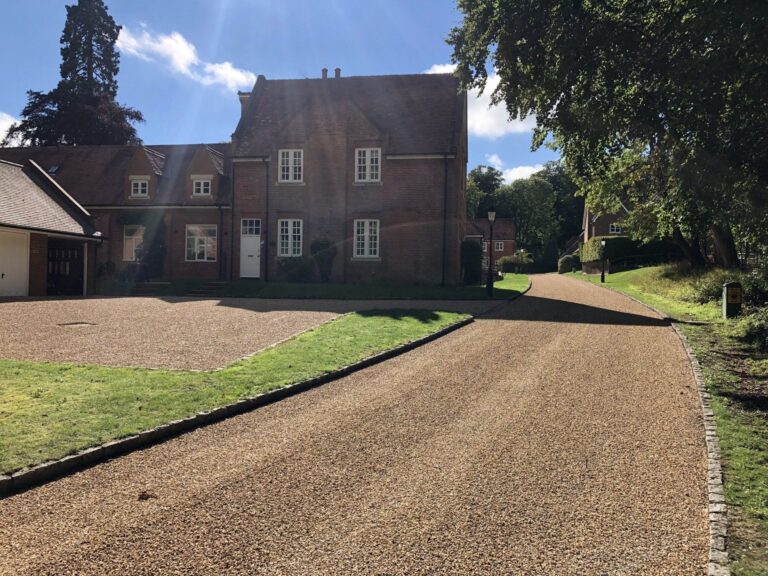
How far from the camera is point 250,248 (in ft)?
104

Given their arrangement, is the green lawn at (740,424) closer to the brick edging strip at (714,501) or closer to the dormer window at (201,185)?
the brick edging strip at (714,501)

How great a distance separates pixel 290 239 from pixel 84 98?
3235cm

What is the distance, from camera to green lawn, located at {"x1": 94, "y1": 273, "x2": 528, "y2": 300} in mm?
24453

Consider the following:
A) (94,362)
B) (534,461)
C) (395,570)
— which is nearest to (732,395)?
(534,461)

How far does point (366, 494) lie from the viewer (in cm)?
483

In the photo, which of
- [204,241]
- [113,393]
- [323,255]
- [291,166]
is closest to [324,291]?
[323,255]

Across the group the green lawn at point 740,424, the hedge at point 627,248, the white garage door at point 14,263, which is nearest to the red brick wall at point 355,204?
the white garage door at point 14,263

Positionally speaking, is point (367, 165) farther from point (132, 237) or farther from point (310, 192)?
point (132, 237)

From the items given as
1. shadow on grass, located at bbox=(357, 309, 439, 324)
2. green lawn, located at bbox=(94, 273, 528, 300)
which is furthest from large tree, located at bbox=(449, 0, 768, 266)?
green lawn, located at bbox=(94, 273, 528, 300)

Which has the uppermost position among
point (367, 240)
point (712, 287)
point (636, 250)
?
point (636, 250)

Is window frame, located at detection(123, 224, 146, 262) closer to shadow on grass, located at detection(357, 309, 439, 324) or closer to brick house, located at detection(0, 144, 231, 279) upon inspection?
brick house, located at detection(0, 144, 231, 279)

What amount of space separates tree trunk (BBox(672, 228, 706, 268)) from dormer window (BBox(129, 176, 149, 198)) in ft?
103

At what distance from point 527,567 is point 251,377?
6146mm

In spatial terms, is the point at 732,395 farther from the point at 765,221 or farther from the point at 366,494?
the point at 765,221
